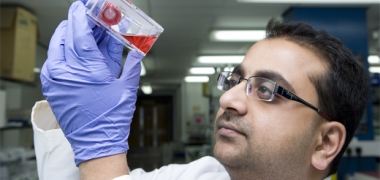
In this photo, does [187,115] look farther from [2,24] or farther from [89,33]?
[89,33]

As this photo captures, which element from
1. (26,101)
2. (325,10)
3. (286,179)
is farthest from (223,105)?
(26,101)

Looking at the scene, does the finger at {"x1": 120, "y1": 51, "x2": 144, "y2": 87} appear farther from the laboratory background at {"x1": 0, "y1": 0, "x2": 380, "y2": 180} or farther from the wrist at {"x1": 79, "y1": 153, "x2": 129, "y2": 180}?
the laboratory background at {"x1": 0, "y1": 0, "x2": 380, "y2": 180}

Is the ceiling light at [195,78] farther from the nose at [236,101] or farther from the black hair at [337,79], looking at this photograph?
the nose at [236,101]

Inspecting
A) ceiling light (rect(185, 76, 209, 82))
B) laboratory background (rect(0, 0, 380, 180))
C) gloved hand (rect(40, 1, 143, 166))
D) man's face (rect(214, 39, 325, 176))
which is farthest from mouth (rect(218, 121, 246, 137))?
ceiling light (rect(185, 76, 209, 82))

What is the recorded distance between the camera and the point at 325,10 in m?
3.48

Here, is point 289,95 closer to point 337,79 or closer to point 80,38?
point 337,79

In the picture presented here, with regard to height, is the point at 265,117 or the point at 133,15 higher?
the point at 133,15

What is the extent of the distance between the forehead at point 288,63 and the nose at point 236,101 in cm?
6

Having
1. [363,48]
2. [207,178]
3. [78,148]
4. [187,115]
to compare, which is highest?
[363,48]

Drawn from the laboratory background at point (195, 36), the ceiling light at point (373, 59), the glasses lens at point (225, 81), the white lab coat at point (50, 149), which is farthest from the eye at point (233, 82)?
the ceiling light at point (373, 59)

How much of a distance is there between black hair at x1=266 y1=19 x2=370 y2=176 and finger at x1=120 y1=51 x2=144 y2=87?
1.52 ft

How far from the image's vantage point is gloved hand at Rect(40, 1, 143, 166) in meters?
0.81

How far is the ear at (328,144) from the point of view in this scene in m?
0.99

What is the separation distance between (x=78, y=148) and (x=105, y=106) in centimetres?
12
